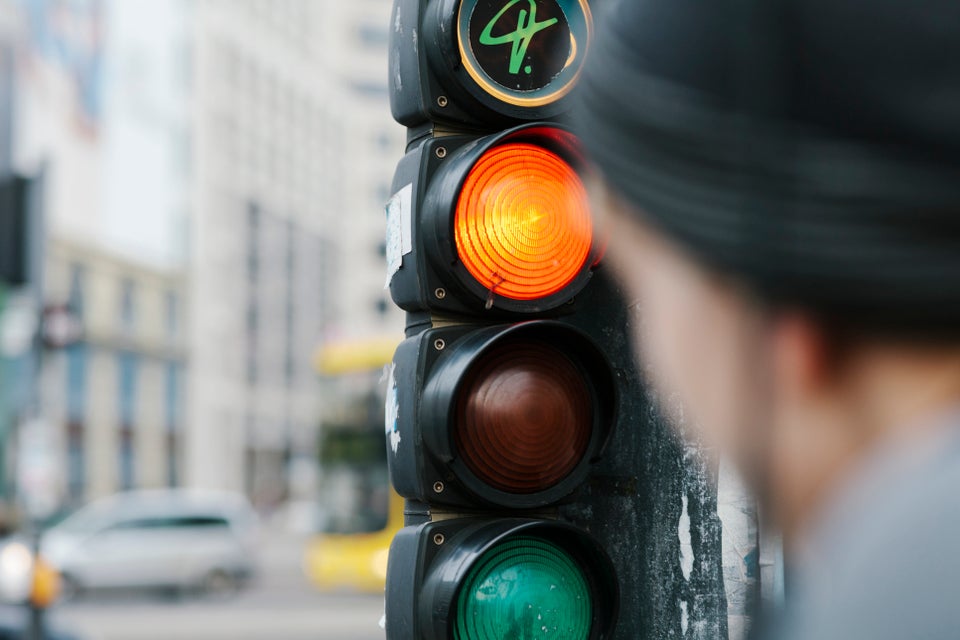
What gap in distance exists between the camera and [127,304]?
4562cm

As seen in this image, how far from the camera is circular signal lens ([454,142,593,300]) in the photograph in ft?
6.20

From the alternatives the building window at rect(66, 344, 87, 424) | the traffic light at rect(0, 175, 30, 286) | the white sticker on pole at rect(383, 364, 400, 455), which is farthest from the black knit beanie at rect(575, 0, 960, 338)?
the building window at rect(66, 344, 87, 424)

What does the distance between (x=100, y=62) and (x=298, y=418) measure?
23.7 metres

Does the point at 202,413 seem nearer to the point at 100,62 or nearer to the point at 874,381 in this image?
the point at 100,62

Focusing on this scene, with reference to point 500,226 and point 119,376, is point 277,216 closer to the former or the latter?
point 119,376

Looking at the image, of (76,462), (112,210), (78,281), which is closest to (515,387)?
(78,281)

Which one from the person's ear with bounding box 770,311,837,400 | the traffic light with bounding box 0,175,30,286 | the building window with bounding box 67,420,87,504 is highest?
the building window with bounding box 67,420,87,504

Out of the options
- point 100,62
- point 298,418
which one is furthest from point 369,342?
point 298,418

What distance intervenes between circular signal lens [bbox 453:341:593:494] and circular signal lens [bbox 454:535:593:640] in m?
0.10

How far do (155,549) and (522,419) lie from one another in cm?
2048

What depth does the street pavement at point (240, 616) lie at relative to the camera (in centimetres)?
1528

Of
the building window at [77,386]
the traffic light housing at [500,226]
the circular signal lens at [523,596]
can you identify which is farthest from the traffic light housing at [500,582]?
the building window at [77,386]

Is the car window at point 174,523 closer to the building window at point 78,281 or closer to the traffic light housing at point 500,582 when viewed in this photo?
the traffic light housing at point 500,582

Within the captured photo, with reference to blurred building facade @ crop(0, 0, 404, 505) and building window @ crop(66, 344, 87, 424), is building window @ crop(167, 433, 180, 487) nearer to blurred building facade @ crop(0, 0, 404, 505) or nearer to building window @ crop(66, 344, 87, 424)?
blurred building facade @ crop(0, 0, 404, 505)
